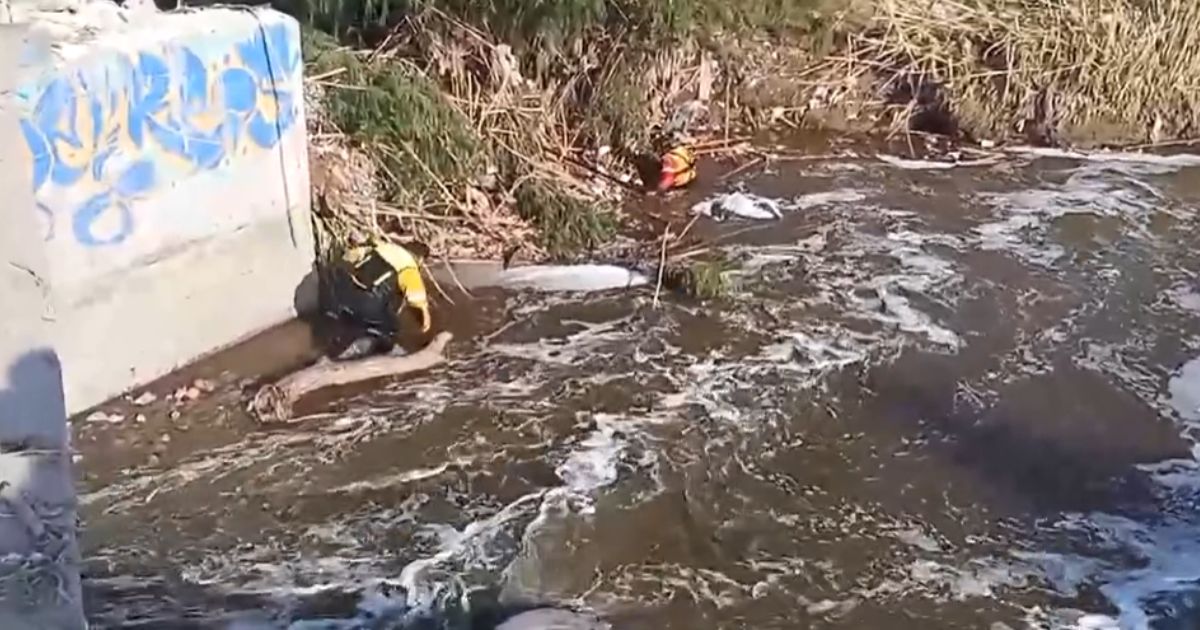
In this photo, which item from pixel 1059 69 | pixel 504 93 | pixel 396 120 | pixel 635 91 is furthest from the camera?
pixel 1059 69

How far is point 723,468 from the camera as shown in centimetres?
528

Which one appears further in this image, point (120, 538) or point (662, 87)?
point (662, 87)

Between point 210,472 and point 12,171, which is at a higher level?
point 12,171

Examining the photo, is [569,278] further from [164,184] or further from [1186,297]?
[1186,297]

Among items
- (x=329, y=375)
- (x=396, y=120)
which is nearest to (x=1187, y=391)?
(x=329, y=375)

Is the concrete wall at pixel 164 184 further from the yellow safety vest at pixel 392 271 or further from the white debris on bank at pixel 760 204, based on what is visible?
the white debris on bank at pixel 760 204

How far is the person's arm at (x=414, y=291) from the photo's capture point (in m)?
6.14

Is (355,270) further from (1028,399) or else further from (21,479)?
(21,479)

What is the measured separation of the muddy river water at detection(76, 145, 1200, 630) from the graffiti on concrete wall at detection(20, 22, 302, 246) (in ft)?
2.72

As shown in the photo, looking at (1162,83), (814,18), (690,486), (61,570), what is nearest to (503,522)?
(690,486)

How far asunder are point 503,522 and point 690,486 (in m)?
0.73

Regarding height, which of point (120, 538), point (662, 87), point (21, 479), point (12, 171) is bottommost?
point (120, 538)

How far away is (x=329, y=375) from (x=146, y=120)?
1244mm

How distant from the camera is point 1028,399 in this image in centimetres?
583
